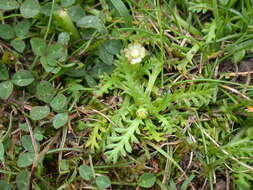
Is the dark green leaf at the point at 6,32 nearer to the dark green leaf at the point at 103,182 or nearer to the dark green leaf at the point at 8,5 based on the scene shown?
the dark green leaf at the point at 8,5

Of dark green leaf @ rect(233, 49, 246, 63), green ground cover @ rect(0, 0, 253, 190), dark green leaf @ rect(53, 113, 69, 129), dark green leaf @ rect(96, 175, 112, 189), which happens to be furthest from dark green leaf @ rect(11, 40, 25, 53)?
dark green leaf @ rect(233, 49, 246, 63)

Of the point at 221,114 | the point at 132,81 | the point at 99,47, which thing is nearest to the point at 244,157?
the point at 221,114

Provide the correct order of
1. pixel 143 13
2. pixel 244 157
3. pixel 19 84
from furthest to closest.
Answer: pixel 143 13, pixel 19 84, pixel 244 157

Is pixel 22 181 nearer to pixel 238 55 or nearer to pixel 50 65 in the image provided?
pixel 50 65

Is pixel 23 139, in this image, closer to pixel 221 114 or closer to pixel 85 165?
pixel 85 165

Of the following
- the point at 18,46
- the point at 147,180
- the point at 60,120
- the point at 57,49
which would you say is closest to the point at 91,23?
the point at 57,49

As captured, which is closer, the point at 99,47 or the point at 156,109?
the point at 156,109

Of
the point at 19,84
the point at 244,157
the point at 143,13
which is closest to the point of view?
the point at 244,157
